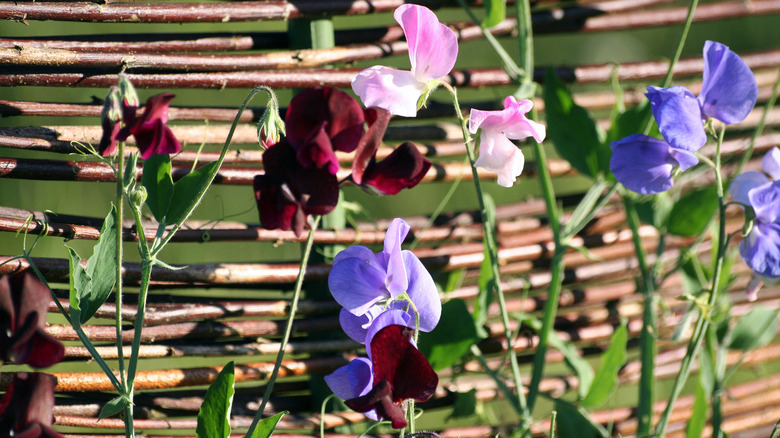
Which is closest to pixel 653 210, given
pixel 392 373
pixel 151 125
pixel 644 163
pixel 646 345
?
pixel 646 345

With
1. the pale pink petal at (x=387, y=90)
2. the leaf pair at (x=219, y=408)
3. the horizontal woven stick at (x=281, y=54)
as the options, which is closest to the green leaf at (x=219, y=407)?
the leaf pair at (x=219, y=408)

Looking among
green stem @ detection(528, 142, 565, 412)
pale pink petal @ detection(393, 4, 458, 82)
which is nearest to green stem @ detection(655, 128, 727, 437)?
green stem @ detection(528, 142, 565, 412)

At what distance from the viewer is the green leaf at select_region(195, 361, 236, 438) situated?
19.2 inches

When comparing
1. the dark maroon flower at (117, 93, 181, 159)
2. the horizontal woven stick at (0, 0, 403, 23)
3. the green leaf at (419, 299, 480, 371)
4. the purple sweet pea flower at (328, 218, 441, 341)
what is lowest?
the purple sweet pea flower at (328, 218, 441, 341)

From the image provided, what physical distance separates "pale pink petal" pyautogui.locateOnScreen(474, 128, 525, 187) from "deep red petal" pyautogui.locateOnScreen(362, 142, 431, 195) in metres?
0.07

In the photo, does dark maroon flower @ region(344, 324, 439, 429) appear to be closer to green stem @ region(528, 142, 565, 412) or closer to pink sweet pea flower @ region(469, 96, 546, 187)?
pink sweet pea flower @ region(469, 96, 546, 187)

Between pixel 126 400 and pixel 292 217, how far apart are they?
0.17 meters

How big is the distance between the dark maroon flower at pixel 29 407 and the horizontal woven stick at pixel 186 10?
363 mm

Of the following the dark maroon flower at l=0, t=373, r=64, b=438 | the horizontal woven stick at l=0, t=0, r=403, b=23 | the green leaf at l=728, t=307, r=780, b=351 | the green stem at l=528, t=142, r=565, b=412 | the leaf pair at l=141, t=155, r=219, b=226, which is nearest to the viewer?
the dark maroon flower at l=0, t=373, r=64, b=438

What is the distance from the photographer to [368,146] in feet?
1.47

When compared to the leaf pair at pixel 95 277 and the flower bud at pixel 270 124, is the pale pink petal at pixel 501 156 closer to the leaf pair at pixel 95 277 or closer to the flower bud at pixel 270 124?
the flower bud at pixel 270 124

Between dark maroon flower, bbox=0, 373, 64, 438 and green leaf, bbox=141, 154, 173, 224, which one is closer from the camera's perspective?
dark maroon flower, bbox=0, 373, 64, 438

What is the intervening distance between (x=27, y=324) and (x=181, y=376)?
12.3 inches

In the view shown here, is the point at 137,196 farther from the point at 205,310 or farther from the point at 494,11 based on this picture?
the point at 494,11
